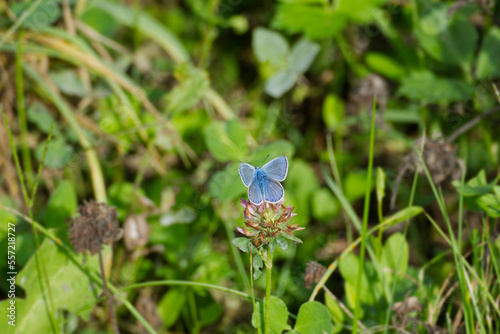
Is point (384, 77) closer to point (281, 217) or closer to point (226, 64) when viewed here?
point (226, 64)

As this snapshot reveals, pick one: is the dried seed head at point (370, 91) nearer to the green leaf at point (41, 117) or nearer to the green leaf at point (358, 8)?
the green leaf at point (358, 8)

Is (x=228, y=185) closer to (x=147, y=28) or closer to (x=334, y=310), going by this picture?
(x=334, y=310)

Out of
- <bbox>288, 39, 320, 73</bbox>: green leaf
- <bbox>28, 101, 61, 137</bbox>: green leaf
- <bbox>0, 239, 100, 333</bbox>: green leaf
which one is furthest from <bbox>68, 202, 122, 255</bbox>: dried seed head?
<bbox>288, 39, 320, 73</bbox>: green leaf

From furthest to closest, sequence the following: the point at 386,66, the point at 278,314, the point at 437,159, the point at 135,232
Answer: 1. the point at 386,66
2. the point at 135,232
3. the point at 437,159
4. the point at 278,314

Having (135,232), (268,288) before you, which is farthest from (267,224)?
(135,232)

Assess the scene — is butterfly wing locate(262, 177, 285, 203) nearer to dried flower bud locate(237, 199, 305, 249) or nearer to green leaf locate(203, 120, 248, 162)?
dried flower bud locate(237, 199, 305, 249)
